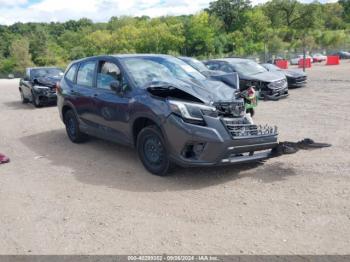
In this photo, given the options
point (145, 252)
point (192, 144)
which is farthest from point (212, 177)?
point (145, 252)

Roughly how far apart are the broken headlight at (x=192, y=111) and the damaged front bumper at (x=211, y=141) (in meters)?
0.06

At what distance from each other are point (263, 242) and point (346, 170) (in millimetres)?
2522

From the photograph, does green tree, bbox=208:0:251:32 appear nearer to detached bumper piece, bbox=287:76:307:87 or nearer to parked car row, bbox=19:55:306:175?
detached bumper piece, bbox=287:76:307:87

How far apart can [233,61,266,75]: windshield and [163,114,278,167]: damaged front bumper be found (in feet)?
31.4

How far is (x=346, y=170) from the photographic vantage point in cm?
576

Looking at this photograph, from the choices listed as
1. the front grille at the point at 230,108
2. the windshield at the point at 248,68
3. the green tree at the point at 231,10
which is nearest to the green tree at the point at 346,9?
the green tree at the point at 231,10

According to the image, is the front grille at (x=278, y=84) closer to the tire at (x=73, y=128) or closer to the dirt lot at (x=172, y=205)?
the dirt lot at (x=172, y=205)

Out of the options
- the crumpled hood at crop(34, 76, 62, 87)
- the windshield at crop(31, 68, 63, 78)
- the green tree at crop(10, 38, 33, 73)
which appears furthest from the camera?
the green tree at crop(10, 38, 33, 73)

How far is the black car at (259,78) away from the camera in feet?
46.4

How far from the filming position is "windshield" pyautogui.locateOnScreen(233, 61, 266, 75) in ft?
49.1

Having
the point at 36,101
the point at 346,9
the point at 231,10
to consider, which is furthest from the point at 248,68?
the point at 346,9

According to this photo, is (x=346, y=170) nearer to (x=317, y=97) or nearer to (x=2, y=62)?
(x=317, y=97)

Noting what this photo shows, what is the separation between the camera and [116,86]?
21.0 feet

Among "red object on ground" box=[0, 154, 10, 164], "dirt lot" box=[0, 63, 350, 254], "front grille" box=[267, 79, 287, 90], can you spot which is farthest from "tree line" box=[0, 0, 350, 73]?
"dirt lot" box=[0, 63, 350, 254]
